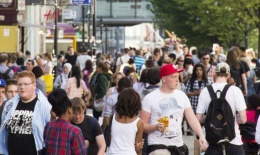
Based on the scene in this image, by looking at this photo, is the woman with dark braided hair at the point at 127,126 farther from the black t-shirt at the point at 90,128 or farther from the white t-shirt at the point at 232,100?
the white t-shirt at the point at 232,100

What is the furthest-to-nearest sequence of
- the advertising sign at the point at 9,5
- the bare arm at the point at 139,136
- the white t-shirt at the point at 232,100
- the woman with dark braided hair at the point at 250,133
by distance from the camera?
the advertising sign at the point at 9,5, the woman with dark braided hair at the point at 250,133, the white t-shirt at the point at 232,100, the bare arm at the point at 139,136

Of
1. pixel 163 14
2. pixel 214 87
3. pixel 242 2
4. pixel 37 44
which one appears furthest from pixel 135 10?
pixel 214 87

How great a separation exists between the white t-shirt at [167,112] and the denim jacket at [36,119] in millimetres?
1210

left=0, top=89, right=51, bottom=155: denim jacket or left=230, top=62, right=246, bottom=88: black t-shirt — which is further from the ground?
left=0, top=89, right=51, bottom=155: denim jacket

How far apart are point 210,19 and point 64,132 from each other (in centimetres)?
4688

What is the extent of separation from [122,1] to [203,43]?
180 feet

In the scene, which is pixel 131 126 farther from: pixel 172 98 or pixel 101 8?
pixel 101 8

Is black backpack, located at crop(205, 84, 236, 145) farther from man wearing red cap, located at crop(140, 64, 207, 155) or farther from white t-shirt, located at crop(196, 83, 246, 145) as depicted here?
man wearing red cap, located at crop(140, 64, 207, 155)

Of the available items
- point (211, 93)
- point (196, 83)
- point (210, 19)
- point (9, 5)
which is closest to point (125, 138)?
point (211, 93)

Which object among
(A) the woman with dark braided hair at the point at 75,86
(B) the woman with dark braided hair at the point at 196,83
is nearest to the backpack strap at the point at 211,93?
(B) the woman with dark braided hair at the point at 196,83

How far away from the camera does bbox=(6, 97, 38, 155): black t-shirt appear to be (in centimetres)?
1074

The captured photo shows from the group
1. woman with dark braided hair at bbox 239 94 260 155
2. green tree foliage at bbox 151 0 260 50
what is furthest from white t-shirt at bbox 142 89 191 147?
green tree foliage at bbox 151 0 260 50

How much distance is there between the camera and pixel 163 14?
71.4 meters

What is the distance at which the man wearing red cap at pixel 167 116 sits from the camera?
37.2 ft
